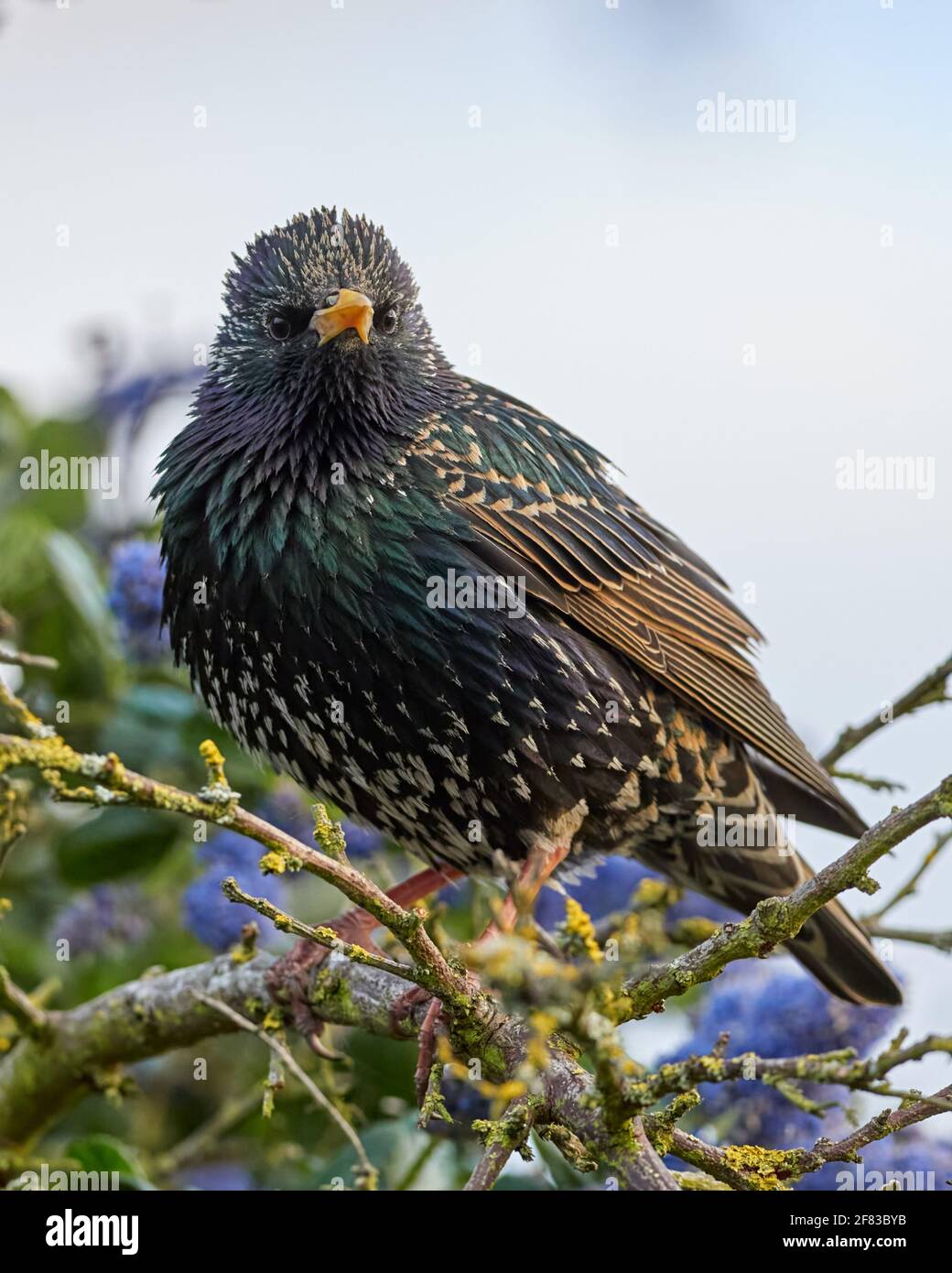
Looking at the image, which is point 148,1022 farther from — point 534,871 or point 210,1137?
point 534,871

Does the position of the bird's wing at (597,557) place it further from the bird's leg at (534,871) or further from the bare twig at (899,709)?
the bird's leg at (534,871)

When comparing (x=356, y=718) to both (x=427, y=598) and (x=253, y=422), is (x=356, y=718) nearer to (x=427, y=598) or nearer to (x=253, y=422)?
(x=427, y=598)

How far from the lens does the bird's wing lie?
154 inches

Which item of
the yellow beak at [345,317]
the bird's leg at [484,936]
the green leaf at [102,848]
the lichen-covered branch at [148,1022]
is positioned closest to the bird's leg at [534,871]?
the bird's leg at [484,936]

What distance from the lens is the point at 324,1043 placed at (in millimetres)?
3902

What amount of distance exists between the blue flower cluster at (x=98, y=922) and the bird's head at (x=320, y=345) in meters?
1.54

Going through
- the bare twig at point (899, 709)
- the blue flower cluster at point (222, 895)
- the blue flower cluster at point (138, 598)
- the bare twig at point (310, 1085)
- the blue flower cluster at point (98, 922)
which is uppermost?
the blue flower cluster at point (138, 598)

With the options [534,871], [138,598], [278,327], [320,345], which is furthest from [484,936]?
[278,327]

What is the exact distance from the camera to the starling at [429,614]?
3.63 m

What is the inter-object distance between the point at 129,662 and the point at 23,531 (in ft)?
1.73

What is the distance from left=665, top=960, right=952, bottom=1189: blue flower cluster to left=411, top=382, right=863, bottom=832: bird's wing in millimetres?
553

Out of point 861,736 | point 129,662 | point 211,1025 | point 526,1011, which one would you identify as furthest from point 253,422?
point 526,1011

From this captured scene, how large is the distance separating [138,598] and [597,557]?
1.37m

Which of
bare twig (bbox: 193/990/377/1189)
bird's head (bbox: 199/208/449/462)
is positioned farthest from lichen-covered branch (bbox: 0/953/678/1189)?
bird's head (bbox: 199/208/449/462)
